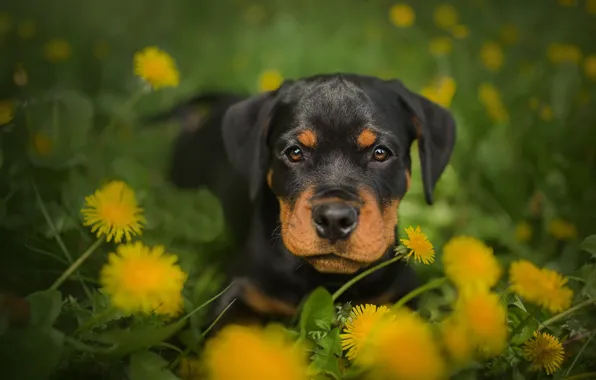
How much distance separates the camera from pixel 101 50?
14.9ft

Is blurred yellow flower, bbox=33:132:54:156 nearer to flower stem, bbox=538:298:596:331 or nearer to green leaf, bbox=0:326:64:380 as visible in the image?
green leaf, bbox=0:326:64:380

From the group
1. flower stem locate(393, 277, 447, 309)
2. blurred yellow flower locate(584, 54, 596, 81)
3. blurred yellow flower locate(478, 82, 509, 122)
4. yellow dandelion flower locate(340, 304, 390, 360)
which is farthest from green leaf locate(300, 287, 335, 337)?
blurred yellow flower locate(584, 54, 596, 81)

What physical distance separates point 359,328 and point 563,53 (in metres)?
3.57

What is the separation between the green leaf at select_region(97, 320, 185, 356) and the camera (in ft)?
4.76

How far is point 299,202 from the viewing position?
1976mm

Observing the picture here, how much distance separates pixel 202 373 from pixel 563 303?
1.11m

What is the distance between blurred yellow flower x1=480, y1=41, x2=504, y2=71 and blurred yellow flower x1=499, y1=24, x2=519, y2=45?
10.6 inches

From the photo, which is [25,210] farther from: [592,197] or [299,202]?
[592,197]

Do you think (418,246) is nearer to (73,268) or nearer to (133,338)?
(133,338)

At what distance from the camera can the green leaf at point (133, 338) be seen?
145 cm

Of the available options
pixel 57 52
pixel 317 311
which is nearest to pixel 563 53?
pixel 317 311

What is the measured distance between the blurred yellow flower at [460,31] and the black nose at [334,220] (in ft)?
10.8

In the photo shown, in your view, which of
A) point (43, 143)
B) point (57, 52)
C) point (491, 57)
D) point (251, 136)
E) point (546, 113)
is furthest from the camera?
point (491, 57)

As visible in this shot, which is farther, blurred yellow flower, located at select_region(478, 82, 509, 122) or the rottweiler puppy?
blurred yellow flower, located at select_region(478, 82, 509, 122)
